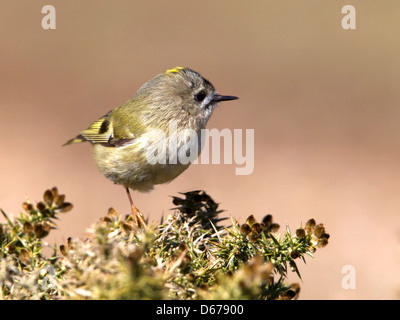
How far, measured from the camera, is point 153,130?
3.00 m

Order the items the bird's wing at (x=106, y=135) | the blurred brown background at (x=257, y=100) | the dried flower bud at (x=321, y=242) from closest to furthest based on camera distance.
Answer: the dried flower bud at (x=321, y=242) → the bird's wing at (x=106, y=135) → the blurred brown background at (x=257, y=100)

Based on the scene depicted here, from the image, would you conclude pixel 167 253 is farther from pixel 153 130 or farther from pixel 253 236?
pixel 153 130

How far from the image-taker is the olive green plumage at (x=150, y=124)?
9.53ft

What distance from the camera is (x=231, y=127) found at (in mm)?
7086

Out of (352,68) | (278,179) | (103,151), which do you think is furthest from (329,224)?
(352,68)

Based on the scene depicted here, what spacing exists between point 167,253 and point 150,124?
5.26 feet

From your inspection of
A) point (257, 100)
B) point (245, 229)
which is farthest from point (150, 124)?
point (257, 100)

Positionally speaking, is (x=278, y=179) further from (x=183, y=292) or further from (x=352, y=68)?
(x=183, y=292)

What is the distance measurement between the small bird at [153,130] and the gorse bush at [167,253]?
987 mm

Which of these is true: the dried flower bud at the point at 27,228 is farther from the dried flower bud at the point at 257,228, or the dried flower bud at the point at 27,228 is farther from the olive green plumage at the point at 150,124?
the olive green plumage at the point at 150,124

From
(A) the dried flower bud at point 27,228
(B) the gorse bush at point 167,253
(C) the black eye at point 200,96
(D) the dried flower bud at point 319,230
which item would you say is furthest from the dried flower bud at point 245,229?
(C) the black eye at point 200,96

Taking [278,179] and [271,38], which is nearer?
[278,179]

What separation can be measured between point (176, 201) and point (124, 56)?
6.72m
